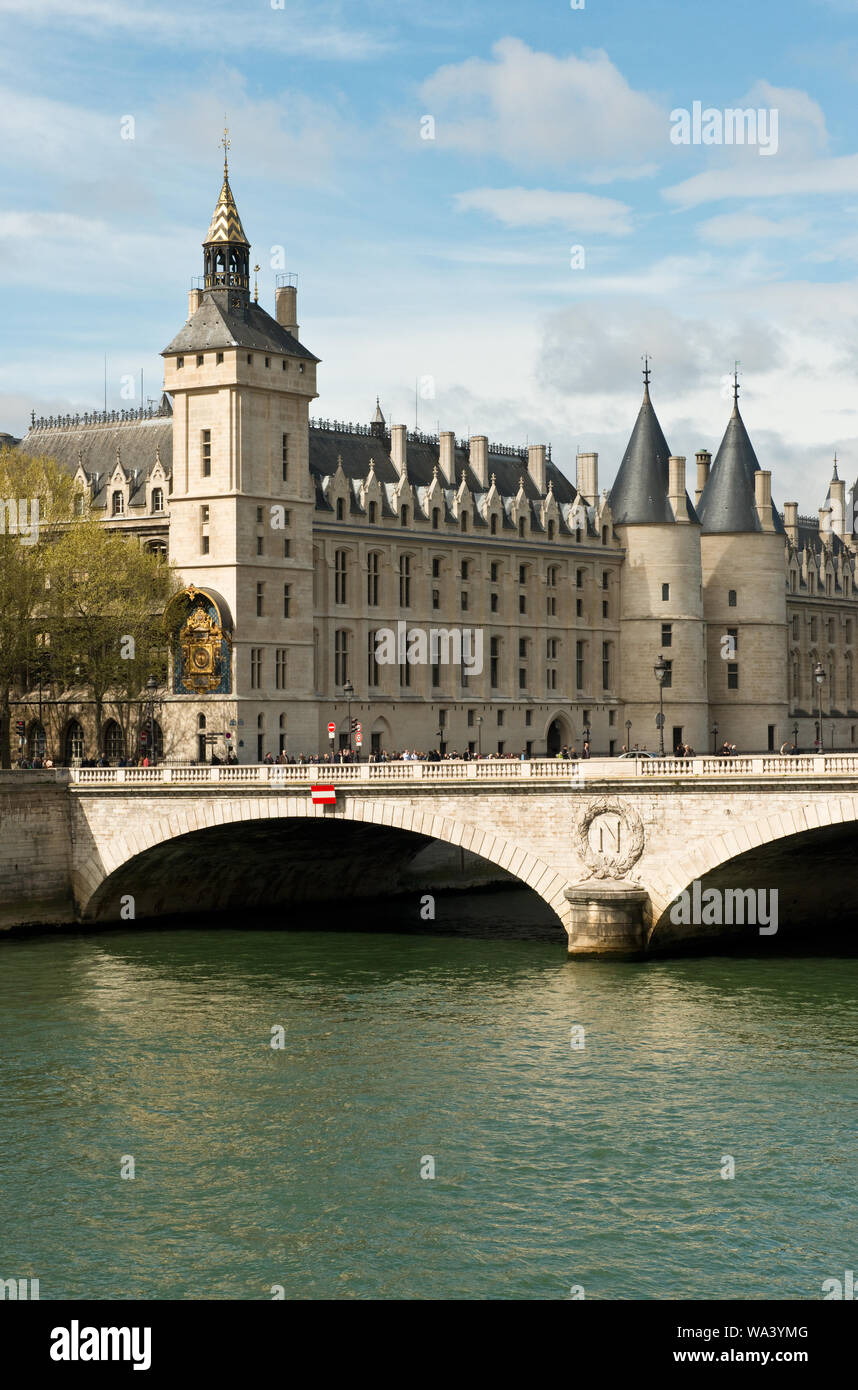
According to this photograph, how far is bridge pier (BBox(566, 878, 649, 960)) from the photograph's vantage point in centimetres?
5169

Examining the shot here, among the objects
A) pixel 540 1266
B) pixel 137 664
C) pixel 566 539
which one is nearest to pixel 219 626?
pixel 137 664

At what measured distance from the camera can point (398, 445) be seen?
9506cm

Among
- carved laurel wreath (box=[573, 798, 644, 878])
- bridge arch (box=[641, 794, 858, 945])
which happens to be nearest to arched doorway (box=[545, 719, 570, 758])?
bridge arch (box=[641, 794, 858, 945])

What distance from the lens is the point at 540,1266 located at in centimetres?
2884

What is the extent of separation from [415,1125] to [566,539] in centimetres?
6982

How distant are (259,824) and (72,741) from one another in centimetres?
2747

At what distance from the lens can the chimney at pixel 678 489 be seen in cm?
10500

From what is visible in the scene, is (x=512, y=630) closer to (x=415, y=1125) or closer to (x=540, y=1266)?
(x=415, y=1125)

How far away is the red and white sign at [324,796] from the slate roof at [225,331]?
28.3 metres

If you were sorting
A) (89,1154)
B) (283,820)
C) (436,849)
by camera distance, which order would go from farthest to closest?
1. (436,849)
2. (283,820)
3. (89,1154)
